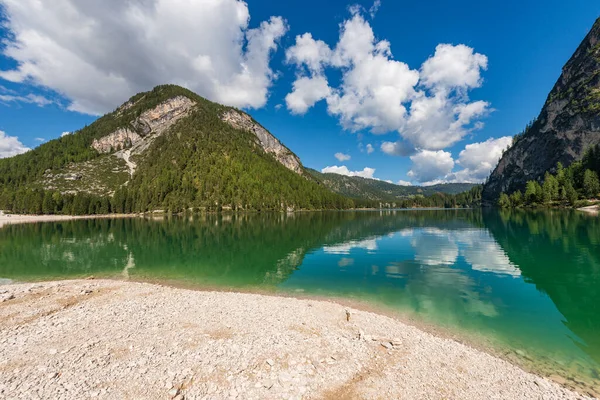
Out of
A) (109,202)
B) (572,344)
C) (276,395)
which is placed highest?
(109,202)

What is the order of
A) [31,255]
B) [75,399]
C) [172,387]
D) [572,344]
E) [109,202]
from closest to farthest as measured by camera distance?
[75,399] → [172,387] → [572,344] → [31,255] → [109,202]

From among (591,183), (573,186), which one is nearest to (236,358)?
(591,183)

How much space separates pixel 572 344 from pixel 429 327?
264 inches

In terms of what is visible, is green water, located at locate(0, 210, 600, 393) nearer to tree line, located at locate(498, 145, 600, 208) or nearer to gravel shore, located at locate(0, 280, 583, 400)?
gravel shore, located at locate(0, 280, 583, 400)

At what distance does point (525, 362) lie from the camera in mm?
12219

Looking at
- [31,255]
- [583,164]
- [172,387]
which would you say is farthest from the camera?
[583,164]

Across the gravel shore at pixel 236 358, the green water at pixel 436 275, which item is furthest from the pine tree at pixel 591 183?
the gravel shore at pixel 236 358

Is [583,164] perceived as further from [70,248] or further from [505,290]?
[70,248]

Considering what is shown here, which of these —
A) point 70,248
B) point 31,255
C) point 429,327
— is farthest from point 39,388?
point 70,248

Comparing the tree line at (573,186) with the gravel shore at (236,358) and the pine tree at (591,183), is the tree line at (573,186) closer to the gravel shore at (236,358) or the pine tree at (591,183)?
the pine tree at (591,183)

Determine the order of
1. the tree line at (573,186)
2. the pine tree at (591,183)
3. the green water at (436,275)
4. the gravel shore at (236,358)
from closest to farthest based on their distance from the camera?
the gravel shore at (236,358) → the green water at (436,275) → the pine tree at (591,183) → the tree line at (573,186)

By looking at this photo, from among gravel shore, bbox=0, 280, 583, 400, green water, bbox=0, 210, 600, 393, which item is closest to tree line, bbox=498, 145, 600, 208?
green water, bbox=0, 210, 600, 393

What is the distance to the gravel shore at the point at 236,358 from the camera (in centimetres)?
912

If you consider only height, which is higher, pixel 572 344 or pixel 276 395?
pixel 276 395
